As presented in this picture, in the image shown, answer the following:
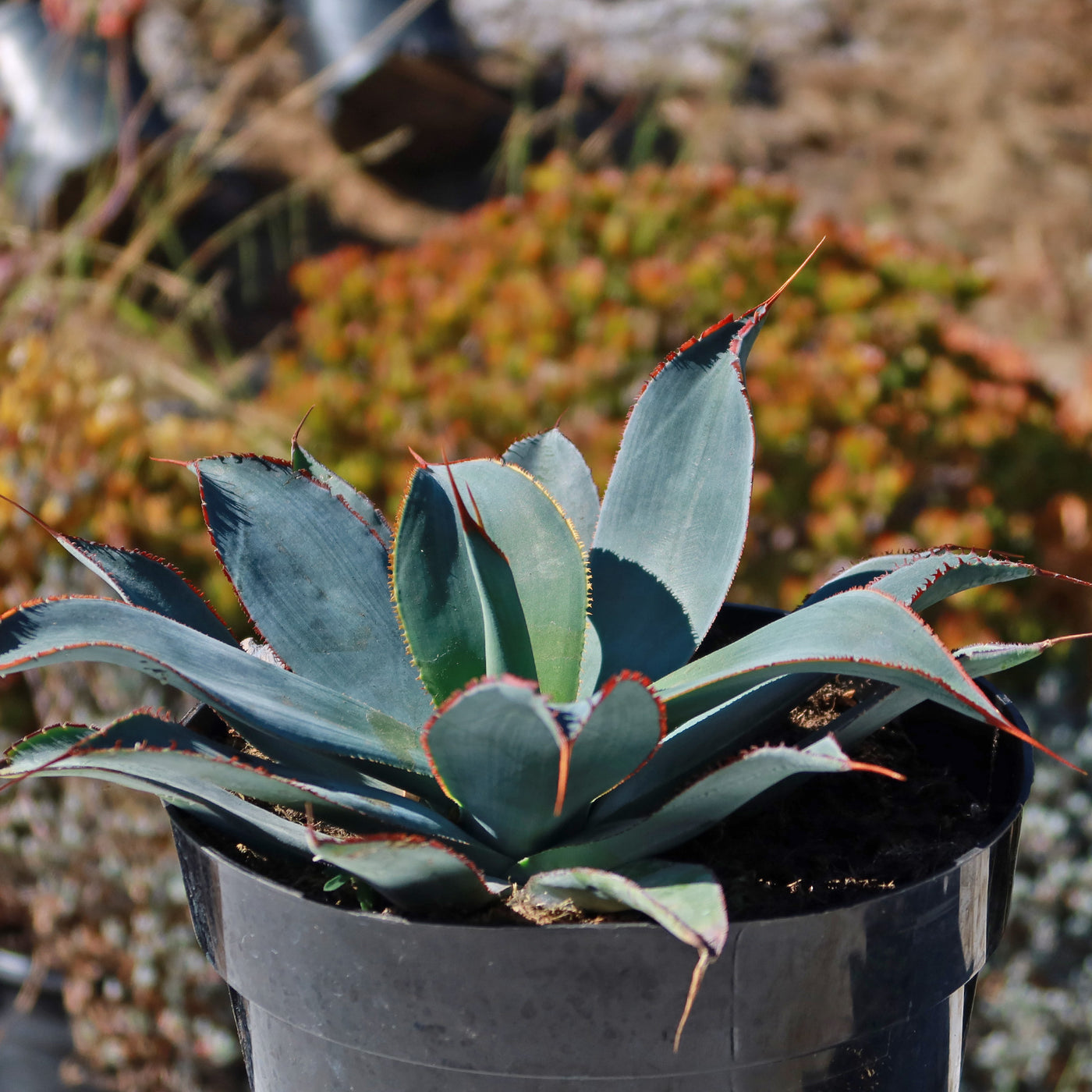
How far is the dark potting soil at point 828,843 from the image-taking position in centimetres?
60

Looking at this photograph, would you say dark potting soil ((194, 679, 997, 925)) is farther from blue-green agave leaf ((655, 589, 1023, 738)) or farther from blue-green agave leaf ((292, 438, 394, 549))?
blue-green agave leaf ((292, 438, 394, 549))

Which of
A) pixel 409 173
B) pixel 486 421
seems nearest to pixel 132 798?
pixel 486 421

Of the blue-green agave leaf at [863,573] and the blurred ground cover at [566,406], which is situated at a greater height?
the blue-green agave leaf at [863,573]

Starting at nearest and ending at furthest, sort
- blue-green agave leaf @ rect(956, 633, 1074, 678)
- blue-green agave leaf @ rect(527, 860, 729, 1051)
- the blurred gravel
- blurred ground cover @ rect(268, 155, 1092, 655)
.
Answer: blue-green agave leaf @ rect(527, 860, 729, 1051)
blue-green agave leaf @ rect(956, 633, 1074, 678)
the blurred gravel
blurred ground cover @ rect(268, 155, 1092, 655)

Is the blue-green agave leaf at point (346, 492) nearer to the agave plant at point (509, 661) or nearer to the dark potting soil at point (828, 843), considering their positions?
the agave plant at point (509, 661)

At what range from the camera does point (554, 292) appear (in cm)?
258

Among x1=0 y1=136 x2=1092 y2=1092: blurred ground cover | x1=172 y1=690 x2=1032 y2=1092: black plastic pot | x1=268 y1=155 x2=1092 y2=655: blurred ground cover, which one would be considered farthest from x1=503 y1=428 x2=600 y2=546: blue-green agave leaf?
x1=268 y1=155 x2=1092 y2=655: blurred ground cover

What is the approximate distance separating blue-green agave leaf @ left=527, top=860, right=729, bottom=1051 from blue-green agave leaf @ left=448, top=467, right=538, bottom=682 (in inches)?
4.9

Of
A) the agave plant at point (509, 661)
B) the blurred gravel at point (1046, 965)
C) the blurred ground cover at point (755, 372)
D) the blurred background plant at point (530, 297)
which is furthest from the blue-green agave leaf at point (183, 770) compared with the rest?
the blurred ground cover at point (755, 372)

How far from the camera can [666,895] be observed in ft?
1.69

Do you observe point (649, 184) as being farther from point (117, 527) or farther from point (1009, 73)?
point (1009, 73)

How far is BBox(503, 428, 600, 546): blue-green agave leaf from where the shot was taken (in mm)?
786

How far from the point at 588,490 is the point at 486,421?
159cm

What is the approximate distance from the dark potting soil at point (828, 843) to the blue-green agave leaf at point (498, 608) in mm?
134
